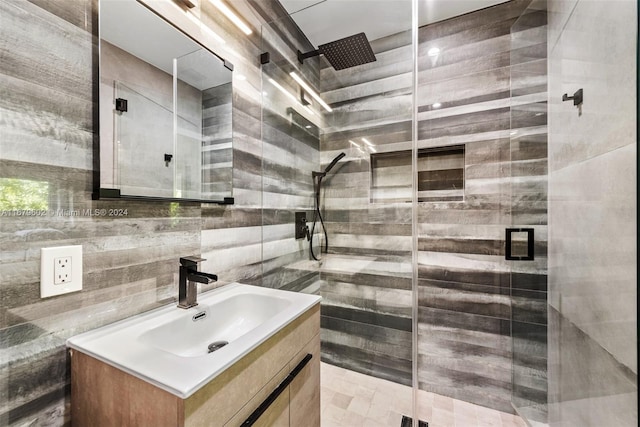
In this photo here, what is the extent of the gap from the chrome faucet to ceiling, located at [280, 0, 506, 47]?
5.30 ft

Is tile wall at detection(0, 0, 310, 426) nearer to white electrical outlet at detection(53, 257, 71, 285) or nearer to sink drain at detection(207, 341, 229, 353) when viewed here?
white electrical outlet at detection(53, 257, 71, 285)

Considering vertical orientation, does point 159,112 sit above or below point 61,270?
above

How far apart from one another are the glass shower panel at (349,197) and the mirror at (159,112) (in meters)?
0.37

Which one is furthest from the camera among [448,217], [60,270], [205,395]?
[448,217]

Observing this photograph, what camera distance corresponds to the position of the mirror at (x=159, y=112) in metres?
0.89

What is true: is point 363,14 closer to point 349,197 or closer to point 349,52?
point 349,52

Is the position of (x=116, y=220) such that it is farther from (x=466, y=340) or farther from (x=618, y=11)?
(x=466, y=340)

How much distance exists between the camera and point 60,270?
748 mm

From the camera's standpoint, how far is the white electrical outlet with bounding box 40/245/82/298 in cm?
72

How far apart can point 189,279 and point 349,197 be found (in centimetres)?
104

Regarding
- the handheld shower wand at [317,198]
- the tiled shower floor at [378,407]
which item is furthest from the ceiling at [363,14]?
the tiled shower floor at [378,407]

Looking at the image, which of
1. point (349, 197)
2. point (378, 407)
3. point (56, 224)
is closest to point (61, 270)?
point (56, 224)

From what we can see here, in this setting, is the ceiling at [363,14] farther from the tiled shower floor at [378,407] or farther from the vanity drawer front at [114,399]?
the tiled shower floor at [378,407]

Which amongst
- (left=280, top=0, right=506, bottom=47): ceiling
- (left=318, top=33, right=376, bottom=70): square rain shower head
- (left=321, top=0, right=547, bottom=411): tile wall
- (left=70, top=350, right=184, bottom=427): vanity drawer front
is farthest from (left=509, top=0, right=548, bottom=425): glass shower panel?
(left=70, top=350, right=184, bottom=427): vanity drawer front
